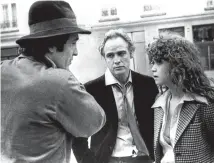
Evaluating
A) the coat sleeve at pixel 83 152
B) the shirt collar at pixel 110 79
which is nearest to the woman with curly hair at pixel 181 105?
the shirt collar at pixel 110 79

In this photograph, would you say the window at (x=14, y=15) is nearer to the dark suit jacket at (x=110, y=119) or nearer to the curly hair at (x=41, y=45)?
the dark suit jacket at (x=110, y=119)

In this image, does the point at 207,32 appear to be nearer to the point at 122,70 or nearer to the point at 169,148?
the point at 122,70

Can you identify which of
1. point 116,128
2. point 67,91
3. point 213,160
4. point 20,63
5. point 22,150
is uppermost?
point 20,63

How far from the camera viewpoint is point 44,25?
108 cm

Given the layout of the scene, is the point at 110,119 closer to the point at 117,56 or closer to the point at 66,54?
the point at 117,56

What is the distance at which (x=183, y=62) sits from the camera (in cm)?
153

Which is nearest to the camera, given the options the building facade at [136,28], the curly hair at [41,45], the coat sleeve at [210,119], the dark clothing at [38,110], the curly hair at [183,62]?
the dark clothing at [38,110]

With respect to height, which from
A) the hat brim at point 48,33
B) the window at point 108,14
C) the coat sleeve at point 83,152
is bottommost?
the coat sleeve at point 83,152

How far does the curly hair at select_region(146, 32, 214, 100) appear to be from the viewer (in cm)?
149

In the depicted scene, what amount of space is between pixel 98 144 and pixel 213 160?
76cm

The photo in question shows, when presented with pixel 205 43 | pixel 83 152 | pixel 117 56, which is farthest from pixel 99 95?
pixel 205 43

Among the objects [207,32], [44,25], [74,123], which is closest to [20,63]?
[44,25]

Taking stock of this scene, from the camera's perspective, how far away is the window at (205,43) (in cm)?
287

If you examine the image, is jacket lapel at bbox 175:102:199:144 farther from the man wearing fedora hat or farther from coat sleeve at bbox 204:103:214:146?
the man wearing fedora hat
